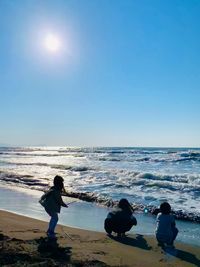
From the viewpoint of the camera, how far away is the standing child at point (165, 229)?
27.7ft

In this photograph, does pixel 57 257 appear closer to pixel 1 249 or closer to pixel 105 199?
pixel 1 249

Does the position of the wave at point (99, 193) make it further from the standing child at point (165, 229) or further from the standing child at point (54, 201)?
the standing child at point (54, 201)

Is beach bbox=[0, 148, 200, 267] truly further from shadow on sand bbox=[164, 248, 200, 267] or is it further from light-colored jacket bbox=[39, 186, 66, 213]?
light-colored jacket bbox=[39, 186, 66, 213]

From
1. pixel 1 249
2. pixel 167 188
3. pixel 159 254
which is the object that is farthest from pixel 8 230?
pixel 167 188

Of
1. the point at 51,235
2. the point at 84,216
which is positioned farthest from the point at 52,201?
the point at 84,216

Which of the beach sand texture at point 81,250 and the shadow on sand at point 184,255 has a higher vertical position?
the beach sand texture at point 81,250

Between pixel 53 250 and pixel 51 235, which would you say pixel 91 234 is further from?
pixel 53 250

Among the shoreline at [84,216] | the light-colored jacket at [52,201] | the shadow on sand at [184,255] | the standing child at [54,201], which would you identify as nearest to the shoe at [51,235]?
the standing child at [54,201]

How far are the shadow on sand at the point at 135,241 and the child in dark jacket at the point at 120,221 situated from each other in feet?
0.79

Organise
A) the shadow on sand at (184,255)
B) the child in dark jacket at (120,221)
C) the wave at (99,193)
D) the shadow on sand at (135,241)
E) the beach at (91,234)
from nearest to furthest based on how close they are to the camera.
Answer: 1. the beach at (91,234)
2. the shadow on sand at (184,255)
3. the shadow on sand at (135,241)
4. the child in dark jacket at (120,221)
5. the wave at (99,193)

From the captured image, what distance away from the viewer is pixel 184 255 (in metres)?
7.73

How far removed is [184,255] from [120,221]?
203cm

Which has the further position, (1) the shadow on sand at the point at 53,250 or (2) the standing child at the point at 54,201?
(2) the standing child at the point at 54,201

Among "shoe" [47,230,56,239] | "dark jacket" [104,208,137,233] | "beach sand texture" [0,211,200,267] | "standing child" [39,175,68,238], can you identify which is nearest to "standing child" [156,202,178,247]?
"beach sand texture" [0,211,200,267]
